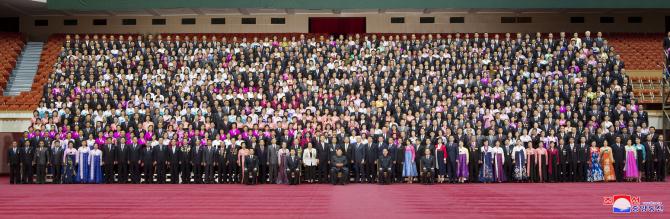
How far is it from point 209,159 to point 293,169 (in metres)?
2.33

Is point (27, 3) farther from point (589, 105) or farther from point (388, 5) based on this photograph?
point (589, 105)

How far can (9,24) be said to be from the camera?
3312 cm

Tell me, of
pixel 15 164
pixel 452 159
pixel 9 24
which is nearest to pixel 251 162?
pixel 452 159

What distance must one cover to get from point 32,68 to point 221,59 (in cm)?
880

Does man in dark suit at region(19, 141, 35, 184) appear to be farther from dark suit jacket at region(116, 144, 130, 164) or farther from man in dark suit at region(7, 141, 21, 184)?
dark suit jacket at region(116, 144, 130, 164)

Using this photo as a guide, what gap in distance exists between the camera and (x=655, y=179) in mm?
19594

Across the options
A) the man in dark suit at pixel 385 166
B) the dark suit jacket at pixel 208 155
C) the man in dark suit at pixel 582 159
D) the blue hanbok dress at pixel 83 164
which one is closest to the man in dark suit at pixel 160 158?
the dark suit jacket at pixel 208 155

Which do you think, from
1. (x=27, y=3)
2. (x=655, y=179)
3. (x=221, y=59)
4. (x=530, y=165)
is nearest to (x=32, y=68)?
(x=27, y=3)

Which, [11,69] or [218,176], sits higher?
[11,69]

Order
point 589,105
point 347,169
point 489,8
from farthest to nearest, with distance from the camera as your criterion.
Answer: point 489,8
point 589,105
point 347,169

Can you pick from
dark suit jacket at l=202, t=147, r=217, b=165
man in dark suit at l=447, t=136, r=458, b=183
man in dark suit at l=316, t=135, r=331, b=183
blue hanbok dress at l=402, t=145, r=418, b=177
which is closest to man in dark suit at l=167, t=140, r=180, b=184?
dark suit jacket at l=202, t=147, r=217, b=165

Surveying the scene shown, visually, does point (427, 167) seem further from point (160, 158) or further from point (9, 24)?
point (9, 24)

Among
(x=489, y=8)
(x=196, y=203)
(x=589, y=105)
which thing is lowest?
(x=196, y=203)

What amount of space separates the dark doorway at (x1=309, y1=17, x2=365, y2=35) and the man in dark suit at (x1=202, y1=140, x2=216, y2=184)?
1428cm
